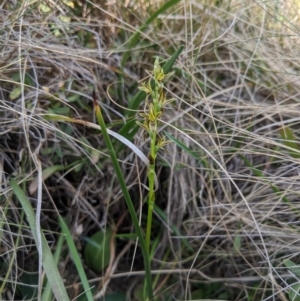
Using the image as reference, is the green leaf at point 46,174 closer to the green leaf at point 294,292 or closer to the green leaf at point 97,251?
the green leaf at point 97,251

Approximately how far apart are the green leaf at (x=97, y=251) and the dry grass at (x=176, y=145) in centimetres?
2

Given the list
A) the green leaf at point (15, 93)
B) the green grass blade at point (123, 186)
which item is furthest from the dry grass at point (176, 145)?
the green grass blade at point (123, 186)

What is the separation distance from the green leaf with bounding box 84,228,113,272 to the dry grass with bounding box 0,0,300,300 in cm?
2

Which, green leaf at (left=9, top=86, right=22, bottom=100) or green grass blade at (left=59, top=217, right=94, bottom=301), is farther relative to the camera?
green leaf at (left=9, top=86, right=22, bottom=100)

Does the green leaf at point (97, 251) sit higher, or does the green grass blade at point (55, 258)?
the green grass blade at point (55, 258)

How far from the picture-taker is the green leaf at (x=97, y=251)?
99 cm

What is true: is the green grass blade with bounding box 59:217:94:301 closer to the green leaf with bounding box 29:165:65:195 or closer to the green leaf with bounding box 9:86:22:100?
the green leaf with bounding box 29:165:65:195

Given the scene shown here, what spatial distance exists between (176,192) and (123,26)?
35 cm

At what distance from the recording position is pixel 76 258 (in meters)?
0.86

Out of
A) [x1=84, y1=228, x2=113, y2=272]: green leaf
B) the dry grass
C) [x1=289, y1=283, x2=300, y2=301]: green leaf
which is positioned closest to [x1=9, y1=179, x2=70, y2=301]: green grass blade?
the dry grass

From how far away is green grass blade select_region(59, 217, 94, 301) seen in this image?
829 mm

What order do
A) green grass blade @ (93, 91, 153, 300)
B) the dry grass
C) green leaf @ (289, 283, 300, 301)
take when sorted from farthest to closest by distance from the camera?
the dry grass < green leaf @ (289, 283, 300, 301) < green grass blade @ (93, 91, 153, 300)

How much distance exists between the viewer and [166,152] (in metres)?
1.06

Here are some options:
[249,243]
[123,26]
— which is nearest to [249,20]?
[123,26]
